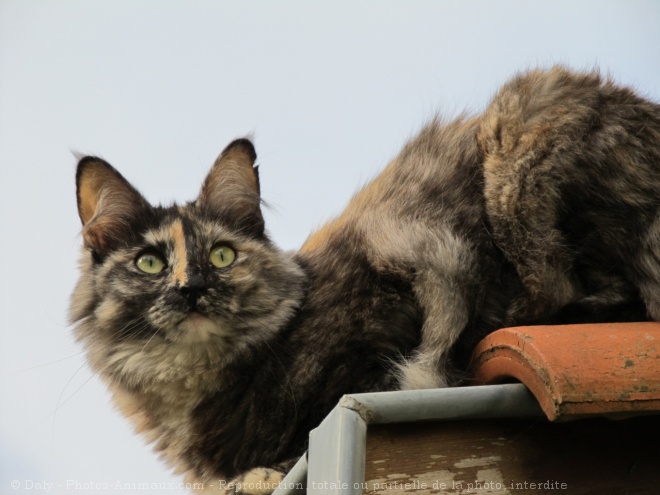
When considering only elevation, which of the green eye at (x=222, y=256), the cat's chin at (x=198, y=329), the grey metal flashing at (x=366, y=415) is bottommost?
the grey metal flashing at (x=366, y=415)

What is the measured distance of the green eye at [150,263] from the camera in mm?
2811

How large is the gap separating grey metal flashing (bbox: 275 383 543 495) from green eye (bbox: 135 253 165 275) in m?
1.08

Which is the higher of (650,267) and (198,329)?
(650,267)

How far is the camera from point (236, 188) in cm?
308

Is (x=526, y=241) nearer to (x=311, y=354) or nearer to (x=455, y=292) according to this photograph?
(x=455, y=292)

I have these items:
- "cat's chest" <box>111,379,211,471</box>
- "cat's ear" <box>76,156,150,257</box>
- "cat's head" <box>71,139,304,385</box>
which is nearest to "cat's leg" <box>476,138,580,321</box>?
"cat's head" <box>71,139,304,385</box>

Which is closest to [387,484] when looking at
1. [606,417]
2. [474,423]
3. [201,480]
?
[474,423]

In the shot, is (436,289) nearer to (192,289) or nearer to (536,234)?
(536,234)

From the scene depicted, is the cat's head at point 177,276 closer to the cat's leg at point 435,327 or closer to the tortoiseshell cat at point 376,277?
the tortoiseshell cat at point 376,277

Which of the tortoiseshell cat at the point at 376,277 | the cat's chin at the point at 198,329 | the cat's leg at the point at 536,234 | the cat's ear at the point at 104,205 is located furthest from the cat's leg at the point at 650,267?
the cat's ear at the point at 104,205

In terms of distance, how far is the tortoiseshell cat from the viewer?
8.28 ft

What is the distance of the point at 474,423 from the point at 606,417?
318mm

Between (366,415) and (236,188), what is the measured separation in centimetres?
144

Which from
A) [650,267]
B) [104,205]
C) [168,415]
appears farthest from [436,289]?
[104,205]
